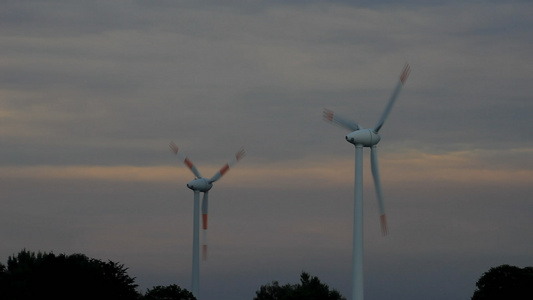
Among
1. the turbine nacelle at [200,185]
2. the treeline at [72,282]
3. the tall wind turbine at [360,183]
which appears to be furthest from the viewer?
the turbine nacelle at [200,185]

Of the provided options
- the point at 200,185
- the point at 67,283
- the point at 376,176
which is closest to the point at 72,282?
the point at 67,283

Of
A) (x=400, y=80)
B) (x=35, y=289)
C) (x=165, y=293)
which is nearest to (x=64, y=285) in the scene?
(x=35, y=289)

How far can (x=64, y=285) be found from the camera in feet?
552

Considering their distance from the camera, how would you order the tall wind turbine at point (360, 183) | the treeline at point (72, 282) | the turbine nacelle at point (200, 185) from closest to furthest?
1. the tall wind turbine at point (360, 183)
2. the treeline at point (72, 282)
3. the turbine nacelle at point (200, 185)

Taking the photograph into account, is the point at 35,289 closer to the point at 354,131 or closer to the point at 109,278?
the point at 109,278

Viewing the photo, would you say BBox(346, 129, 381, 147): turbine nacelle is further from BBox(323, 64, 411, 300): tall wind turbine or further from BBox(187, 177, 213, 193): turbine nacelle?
BBox(187, 177, 213, 193): turbine nacelle

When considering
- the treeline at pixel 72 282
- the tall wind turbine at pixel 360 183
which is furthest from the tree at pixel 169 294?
the tall wind turbine at pixel 360 183

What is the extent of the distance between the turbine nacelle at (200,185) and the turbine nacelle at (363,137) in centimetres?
5825

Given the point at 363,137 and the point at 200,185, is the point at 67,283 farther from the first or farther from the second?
the point at 363,137

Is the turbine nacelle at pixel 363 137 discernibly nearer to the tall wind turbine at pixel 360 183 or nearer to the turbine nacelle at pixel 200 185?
the tall wind turbine at pixel 360 183

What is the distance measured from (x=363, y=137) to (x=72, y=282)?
58182mm

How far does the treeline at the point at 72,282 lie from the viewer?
168250mm

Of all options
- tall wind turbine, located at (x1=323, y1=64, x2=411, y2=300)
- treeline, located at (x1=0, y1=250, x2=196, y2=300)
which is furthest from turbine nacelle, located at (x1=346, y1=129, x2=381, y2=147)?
treeline, located at (x1=0, y1=250, x2=196, y2=300)

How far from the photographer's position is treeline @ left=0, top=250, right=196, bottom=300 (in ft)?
552
